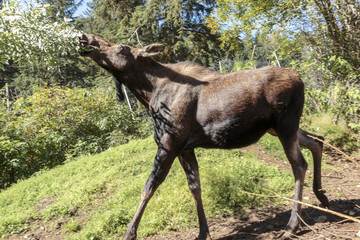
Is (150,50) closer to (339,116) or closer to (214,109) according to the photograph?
(214,109)

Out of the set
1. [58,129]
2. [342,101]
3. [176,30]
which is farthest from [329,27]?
[176,30]

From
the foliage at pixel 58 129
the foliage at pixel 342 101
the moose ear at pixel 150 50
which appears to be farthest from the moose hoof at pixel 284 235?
the foliage at pixel 58 129

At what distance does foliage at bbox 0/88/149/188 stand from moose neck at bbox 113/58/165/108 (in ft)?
22.5

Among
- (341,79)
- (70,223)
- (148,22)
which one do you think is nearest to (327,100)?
(341,79)

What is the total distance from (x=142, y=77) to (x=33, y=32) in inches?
52.1

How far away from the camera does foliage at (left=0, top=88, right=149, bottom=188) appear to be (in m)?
9.84

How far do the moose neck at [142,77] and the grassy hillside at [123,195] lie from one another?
1.95 metres

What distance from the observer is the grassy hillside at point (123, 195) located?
460 cm

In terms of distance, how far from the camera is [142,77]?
3654 mm

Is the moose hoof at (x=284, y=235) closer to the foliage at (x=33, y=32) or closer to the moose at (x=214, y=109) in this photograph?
the moose at (x=214, y=109)

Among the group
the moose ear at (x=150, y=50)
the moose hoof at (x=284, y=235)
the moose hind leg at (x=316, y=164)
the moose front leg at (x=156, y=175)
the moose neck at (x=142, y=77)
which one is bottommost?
the moose hoof at (x=284, y=235)

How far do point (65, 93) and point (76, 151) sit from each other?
3.59 metres

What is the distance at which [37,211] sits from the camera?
241 inches

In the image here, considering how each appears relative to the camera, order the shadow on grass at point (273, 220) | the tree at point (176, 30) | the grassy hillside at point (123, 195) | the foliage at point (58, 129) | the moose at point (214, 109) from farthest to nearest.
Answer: the tree at point (176, 30) → the foliage at point (58, 129) → the grassy hillside at point (123, 195) → the shadow on grass at point (273, 220) → the moose at point (214, 109)
